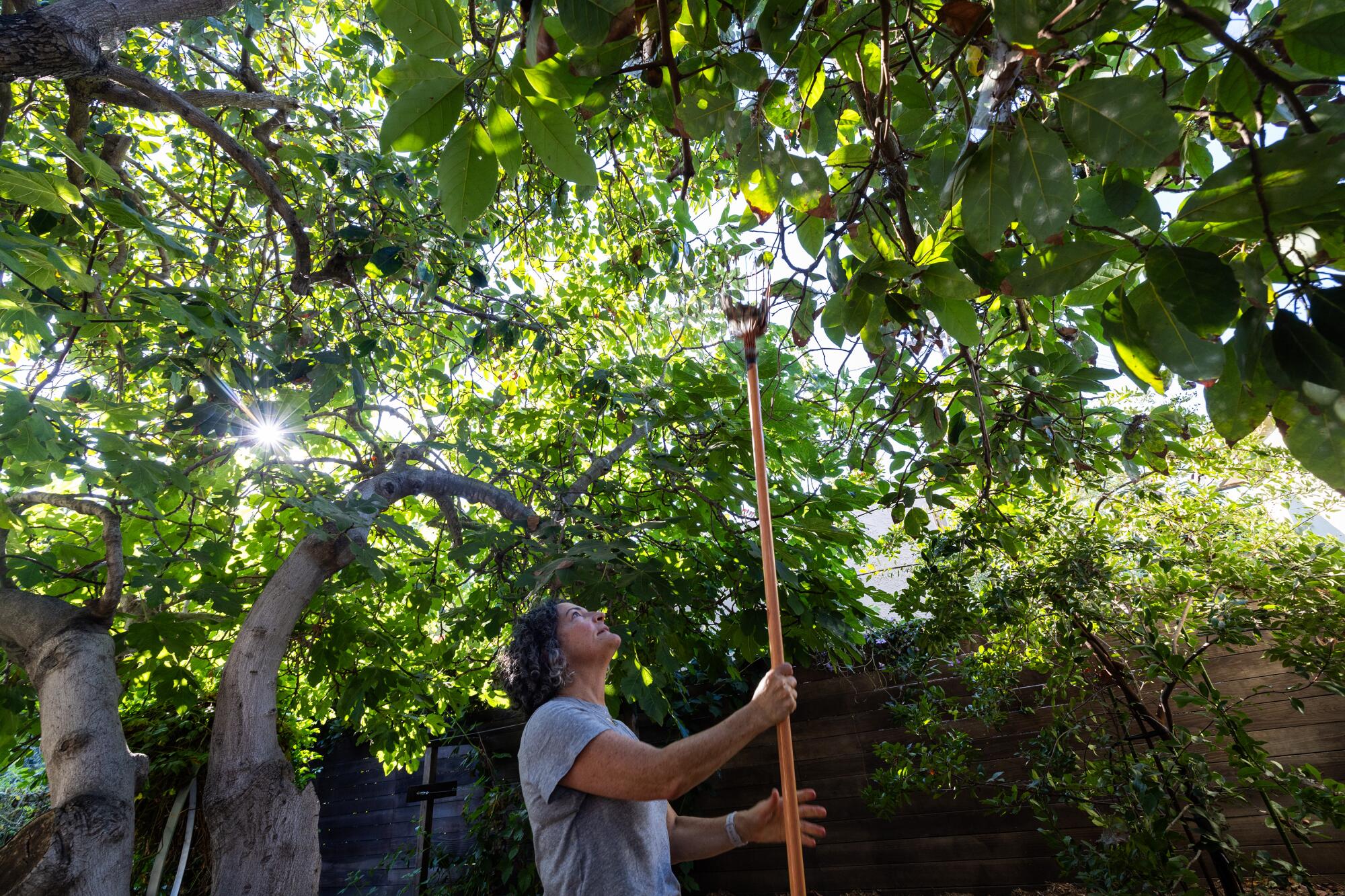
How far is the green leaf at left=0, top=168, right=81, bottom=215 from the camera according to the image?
174cm

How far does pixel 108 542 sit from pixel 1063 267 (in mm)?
2941

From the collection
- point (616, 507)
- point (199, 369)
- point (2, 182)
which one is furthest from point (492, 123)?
point (616, 507)

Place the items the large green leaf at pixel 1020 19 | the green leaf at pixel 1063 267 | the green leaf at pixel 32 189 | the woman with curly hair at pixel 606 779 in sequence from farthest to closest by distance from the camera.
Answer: the green leaf at pixel 32 189 < the woman with curly hair at pixel 606 779 < the green leaf at pixel 1063 267 < the large green leaf at pixel 1020 19

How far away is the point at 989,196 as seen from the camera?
2.65 feet

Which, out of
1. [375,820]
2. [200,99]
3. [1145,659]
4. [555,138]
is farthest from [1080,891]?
[375,820]

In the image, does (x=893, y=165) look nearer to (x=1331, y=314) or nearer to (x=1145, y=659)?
(x=1331, y=314)

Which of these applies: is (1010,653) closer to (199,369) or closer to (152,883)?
(199,369)

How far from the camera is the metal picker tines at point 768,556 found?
4.31 ft

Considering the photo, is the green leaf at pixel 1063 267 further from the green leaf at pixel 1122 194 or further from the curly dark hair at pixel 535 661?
the curly dark hair at pixel 535 661

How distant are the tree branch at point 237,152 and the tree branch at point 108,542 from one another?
1.14 m

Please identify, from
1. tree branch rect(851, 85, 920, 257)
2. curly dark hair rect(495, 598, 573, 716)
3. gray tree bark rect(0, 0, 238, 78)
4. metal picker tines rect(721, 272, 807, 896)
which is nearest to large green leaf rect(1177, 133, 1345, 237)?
tree branch rect(851, 85, 920, 257)

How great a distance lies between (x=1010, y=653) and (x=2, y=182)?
3.45 metres

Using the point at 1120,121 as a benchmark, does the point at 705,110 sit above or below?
above

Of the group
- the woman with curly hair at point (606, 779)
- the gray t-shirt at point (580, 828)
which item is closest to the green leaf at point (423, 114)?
the woman with curly hair at point (606, 779)
